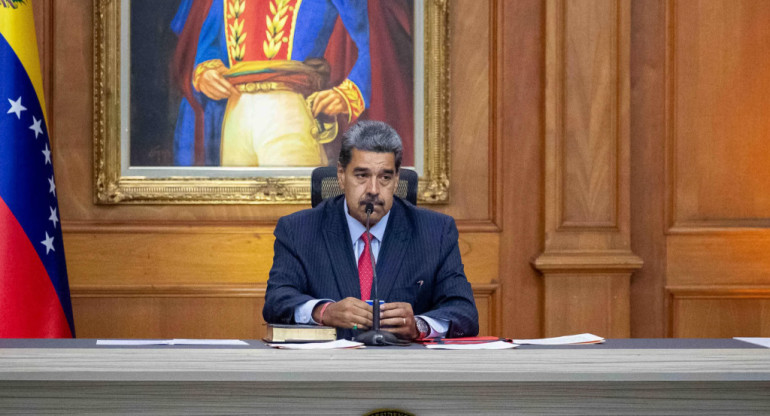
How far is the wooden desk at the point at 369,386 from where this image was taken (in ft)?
5.50

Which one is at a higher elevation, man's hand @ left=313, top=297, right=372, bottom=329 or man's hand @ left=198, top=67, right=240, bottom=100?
man's hand @ left=198, top=67, right=240, bottom=100

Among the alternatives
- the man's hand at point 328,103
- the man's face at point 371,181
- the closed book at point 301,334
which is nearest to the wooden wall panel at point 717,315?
the man's hand at point 328,103

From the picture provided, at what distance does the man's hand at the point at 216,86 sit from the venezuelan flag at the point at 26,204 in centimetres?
78

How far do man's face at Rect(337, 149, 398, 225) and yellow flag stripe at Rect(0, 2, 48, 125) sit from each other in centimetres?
148

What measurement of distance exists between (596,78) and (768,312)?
136cm

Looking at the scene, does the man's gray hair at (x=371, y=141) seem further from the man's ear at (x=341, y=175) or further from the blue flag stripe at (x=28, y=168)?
the blue flag stripe at (x=28, y=168)

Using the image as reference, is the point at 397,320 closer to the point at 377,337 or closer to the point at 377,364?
the point at 377,337

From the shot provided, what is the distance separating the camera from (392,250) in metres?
2.54

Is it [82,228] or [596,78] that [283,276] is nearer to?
[82,228]

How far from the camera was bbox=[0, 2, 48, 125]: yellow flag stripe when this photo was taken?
322 centimetres

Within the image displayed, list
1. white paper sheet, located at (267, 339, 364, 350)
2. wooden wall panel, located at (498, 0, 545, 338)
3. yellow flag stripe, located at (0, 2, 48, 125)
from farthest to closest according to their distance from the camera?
wooden wall panel, located at (498, 0, 545, 338) → yellow flag stripe, located at (0, 2, 48, 125) → white paper sheet, located at (267, 339, 364, 350)

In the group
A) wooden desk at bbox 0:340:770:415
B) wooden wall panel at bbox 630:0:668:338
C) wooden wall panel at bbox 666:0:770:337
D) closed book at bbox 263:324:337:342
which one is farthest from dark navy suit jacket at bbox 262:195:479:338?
wooden wall panel at bbox 666:0:770:337

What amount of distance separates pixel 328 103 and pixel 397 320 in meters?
1.94

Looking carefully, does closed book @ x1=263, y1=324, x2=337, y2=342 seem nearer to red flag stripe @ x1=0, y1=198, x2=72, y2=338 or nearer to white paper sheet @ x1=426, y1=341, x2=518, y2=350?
white paper sheet @ x1=426, y1=341, x2=518, y2=350
